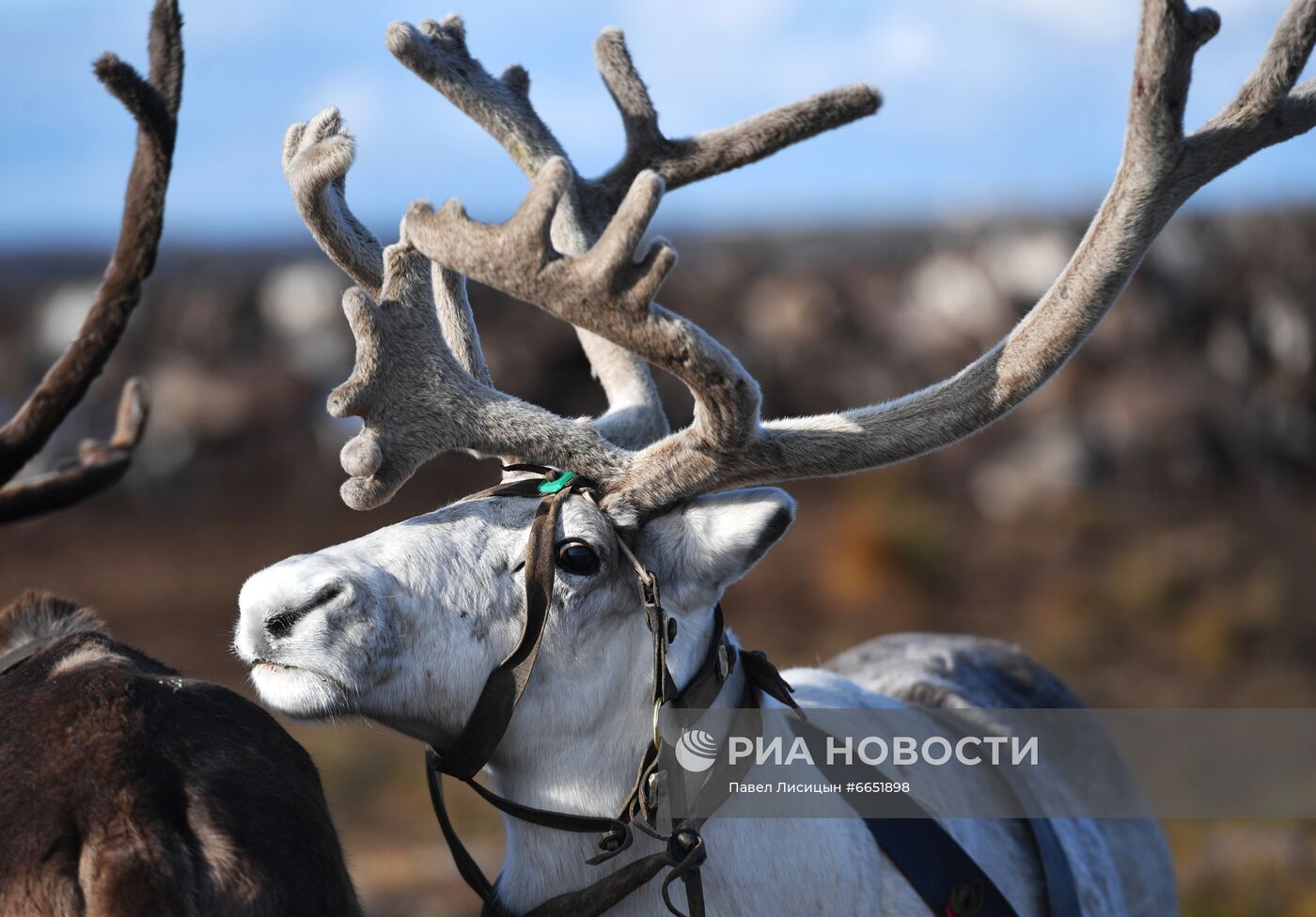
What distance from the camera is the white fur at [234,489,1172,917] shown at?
2252 millimetres

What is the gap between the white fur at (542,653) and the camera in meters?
2.25

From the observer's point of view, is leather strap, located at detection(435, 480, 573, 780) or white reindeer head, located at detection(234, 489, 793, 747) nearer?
white reindeer head, located at detection(234, 489, 793, 747)

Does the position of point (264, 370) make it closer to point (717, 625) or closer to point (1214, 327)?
point (1214, 327)

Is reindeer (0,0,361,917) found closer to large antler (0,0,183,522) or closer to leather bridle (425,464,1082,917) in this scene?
leather bridle (425,464,1082,917)

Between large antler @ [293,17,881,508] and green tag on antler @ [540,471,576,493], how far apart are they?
0.04 metres

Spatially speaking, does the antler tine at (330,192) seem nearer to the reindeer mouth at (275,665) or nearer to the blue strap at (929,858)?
the reindeer mouth at (275,665)

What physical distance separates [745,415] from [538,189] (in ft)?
1.95

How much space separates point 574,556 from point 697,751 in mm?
482

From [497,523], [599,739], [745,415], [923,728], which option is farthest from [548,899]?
[923,728]

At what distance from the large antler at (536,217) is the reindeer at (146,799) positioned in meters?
0.53

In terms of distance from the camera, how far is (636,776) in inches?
96.1

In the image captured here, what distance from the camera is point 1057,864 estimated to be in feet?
10.4

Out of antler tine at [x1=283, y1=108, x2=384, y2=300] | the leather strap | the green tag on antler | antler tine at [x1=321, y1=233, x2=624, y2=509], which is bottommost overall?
the leather strap

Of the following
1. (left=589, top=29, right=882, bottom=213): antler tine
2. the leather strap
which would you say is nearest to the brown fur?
the leather strap
